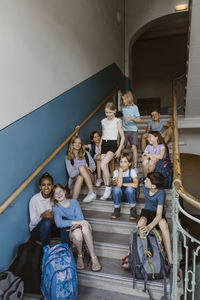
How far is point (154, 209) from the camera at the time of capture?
254 cm

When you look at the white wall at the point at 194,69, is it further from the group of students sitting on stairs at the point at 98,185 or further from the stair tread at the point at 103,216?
the stair tread at the point at 103,216

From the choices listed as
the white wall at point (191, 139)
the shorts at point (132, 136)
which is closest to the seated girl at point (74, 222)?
the shorts at point (132, 136)

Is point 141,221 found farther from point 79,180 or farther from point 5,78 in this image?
point 5,78

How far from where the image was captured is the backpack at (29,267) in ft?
7.27

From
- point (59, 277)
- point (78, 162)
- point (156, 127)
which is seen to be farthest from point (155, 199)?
point (156, 127)

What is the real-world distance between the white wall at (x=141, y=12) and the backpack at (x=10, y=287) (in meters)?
6.35

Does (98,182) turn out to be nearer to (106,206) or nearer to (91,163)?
(91,163)

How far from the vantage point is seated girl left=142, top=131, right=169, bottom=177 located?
10.8 feet

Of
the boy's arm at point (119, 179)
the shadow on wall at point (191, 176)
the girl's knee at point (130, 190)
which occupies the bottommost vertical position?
the shadow on wall at point (191, 176)

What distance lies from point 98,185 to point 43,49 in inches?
77.7

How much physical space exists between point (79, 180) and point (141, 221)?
1.06 meters

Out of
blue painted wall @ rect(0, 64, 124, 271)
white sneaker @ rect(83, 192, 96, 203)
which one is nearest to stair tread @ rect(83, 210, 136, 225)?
white sneaker @ rect(83, 192, 96, 203)

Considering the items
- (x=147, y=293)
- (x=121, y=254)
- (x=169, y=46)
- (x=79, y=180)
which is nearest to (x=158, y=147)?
(x=79, y=180)

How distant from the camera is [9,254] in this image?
229 centimetres
